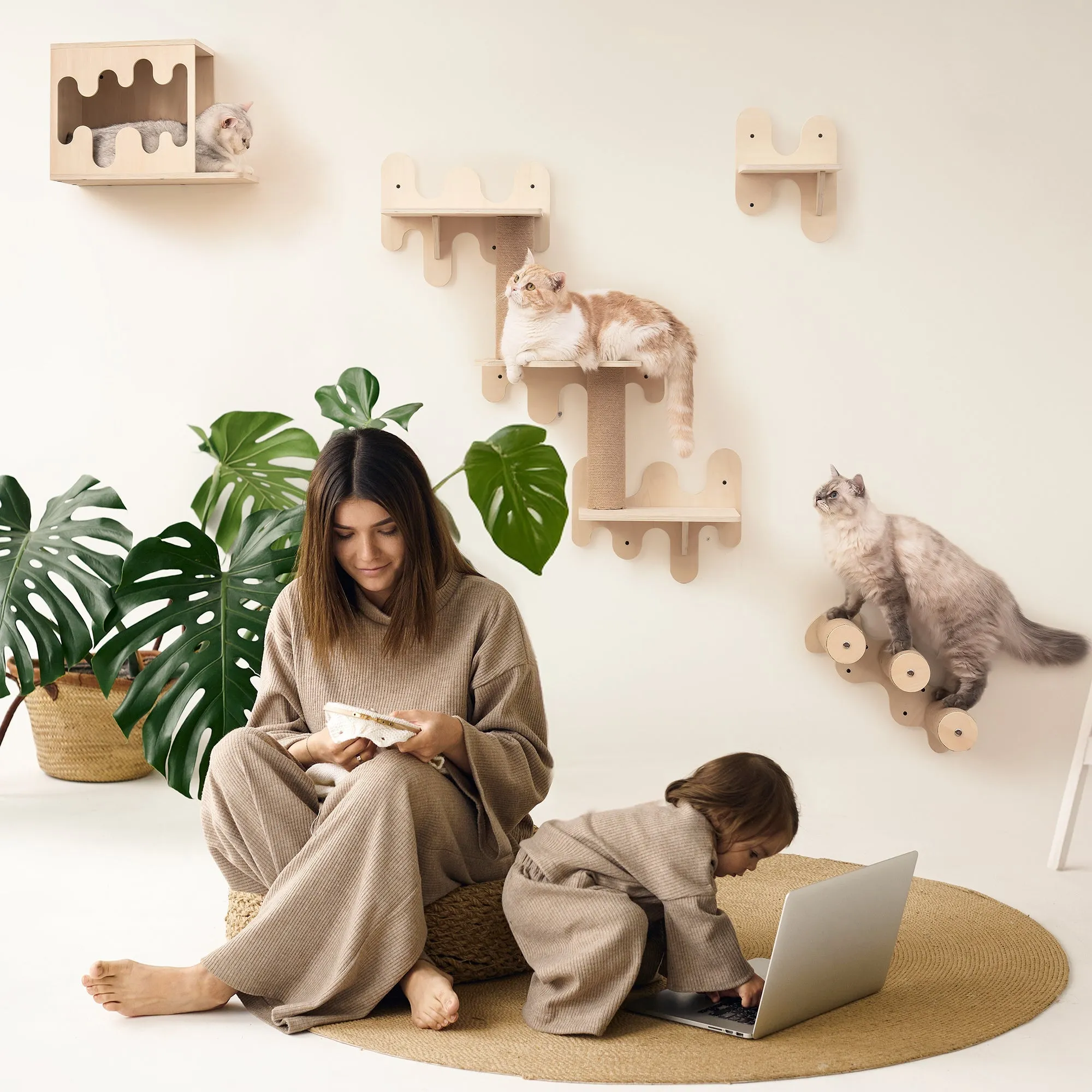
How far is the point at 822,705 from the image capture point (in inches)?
128

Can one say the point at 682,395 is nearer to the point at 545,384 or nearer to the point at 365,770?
Answer: the point at 545,384

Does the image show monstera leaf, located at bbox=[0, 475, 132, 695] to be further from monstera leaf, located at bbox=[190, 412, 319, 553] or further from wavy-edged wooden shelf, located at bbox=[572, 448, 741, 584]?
wavy-edged wooden shelf, located at bbox=[572, 448, 741, 584]

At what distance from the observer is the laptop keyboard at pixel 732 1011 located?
1834 millimetres

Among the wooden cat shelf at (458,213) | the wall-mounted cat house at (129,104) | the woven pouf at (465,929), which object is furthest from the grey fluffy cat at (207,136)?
the woven pouf at (465,929)

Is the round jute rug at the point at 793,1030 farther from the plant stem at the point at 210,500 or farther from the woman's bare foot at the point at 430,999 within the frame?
the plant stem at the point at 210,500

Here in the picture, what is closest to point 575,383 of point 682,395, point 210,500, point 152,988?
point 682,395

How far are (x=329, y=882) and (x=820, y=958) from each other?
2.22 feet

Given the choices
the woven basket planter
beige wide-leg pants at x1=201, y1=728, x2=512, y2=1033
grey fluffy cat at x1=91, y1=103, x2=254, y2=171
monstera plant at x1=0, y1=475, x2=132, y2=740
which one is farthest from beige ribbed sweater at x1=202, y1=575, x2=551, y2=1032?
grey fluffy cat at x1=91, y1=103, x2=254, y2=171

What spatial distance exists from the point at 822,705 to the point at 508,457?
1054 mm

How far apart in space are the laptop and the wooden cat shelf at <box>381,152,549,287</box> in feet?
5.95

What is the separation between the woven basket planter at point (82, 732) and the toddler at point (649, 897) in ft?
5.28

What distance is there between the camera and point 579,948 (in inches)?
70.9

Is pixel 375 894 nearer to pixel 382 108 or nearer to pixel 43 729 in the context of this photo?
pixel 43 729

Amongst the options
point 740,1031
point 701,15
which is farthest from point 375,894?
point 701,15
